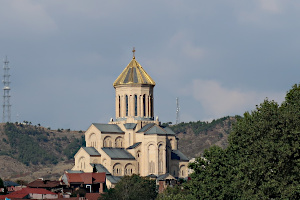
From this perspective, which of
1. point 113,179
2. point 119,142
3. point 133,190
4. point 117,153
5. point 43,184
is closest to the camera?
point 133,190

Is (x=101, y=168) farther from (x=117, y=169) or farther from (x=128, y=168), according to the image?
(x=128, y=168)

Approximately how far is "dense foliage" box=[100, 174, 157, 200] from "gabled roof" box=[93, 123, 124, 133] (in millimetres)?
18925

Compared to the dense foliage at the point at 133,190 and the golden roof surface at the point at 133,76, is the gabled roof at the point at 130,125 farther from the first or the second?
the dense foliage at the point at 133,190

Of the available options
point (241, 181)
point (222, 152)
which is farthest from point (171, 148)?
point (241, 181)

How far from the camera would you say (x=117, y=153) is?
4924 inches

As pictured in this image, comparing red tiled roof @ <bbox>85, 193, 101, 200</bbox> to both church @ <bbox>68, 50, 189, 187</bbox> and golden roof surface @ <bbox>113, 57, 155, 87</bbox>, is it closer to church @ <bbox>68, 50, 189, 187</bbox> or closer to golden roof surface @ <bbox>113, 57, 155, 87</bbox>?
church @ <bbox>68, 50, 189, 187</bbox>

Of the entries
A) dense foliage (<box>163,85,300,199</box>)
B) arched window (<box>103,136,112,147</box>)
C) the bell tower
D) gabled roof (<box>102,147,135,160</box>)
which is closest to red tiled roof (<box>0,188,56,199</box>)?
gabled roof (<box>102,147,135,160</box>)

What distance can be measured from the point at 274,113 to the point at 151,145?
60188mm

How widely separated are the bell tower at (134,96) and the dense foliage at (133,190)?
1976 cm

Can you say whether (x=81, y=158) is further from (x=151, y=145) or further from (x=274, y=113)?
(x=274, y=113)

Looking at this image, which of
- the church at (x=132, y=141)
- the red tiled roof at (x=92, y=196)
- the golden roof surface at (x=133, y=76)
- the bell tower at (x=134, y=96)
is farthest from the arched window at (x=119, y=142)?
the red tiled roof at (x=92, y=196)

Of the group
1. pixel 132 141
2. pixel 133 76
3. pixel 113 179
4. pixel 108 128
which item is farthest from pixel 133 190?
pixel 133 76

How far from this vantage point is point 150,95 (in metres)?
129

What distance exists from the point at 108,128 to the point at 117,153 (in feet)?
15.9
